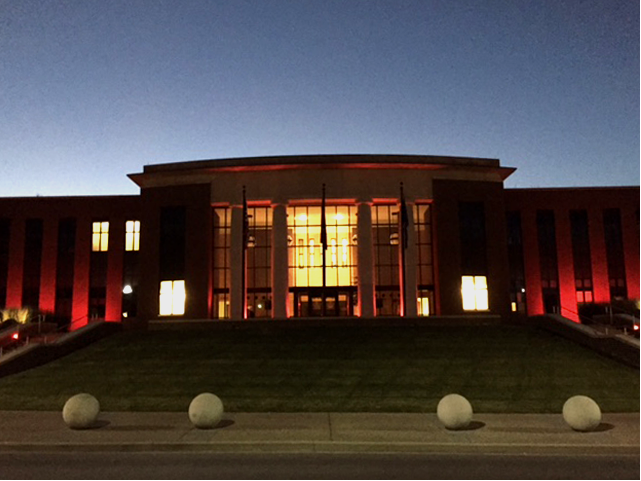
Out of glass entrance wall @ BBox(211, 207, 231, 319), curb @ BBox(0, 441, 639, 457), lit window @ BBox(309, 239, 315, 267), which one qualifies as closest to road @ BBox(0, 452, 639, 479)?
curb @ BBox(0, 441, 639, 457)

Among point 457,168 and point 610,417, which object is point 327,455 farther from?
point 457,168

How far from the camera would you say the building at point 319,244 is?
41250mm

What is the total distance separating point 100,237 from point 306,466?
3943cm

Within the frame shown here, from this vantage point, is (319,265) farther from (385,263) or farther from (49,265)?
(49,265)

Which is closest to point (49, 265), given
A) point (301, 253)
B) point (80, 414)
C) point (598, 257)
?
point (301, 253)

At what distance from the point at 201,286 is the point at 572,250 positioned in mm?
29085

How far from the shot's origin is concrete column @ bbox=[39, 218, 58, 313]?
147ft

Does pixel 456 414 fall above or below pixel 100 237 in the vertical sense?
below

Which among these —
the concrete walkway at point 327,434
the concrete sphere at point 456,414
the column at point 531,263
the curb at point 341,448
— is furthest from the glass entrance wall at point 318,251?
the curb at point 341,448

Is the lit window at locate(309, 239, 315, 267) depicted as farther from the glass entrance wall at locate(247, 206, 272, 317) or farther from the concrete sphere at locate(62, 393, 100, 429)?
the concrete sphere at locate(62, 393, 100, 429)

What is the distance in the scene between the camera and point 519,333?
31.5 m

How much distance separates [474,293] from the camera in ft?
135

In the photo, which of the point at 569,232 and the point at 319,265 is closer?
the point at 319,265

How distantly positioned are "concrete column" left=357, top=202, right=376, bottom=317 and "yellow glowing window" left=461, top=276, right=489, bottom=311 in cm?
676
